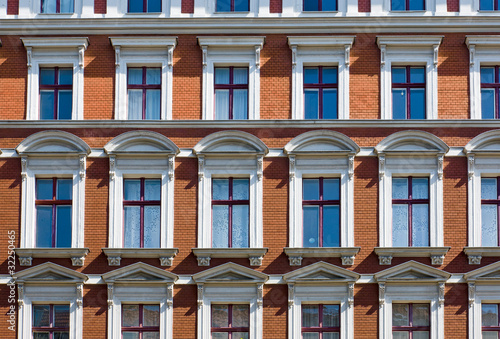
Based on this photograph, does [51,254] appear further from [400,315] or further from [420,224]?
[420,224]

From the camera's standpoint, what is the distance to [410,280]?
83.0ft

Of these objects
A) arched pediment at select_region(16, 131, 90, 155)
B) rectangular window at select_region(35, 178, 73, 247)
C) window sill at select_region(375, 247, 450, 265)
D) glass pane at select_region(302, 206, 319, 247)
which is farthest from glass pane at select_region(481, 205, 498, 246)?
rectangular window at select_region(35, 178, 73, 247)

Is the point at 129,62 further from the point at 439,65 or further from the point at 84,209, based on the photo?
the point at 439,65

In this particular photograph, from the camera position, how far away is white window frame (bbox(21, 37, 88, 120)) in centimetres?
2650

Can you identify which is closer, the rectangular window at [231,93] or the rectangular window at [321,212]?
the rectangular window at [321,212]

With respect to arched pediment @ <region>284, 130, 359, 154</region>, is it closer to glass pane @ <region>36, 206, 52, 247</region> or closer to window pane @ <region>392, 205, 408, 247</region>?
window pane @ <region>392, 205, 408, 247</region>

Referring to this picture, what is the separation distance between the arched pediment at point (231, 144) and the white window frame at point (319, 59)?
1.29 metres

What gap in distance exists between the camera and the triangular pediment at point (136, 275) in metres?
25.4

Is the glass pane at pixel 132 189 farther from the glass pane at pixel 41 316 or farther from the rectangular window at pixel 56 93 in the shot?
the glass pane at pixel 41 316

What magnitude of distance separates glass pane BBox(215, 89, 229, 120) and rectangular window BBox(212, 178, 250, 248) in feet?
5.76

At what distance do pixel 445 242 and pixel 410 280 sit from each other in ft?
4.65

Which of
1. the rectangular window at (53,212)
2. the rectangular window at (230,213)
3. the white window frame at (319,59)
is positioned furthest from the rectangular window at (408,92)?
the rectangular window at (53,212)

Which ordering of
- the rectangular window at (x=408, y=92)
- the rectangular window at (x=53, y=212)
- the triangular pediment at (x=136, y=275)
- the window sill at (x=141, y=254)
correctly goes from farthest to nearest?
1. the rectangular window at (x=408, y=92)
2. the rectangular window at (x=53, y=212)
3. the window sill at (x=141, y=254)
4. the triangular pediment at (x=136, y=275)

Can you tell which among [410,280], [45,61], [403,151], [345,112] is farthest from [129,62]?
[410,280]
